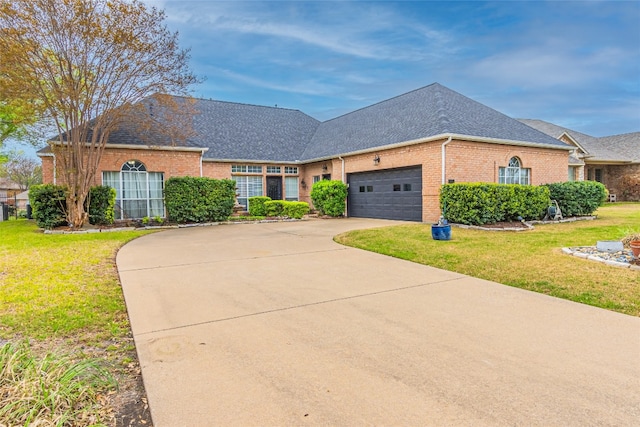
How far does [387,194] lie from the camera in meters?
16.0

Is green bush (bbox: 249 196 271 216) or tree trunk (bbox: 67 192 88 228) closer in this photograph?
tree trunk (bbox: 67 192 88 228)

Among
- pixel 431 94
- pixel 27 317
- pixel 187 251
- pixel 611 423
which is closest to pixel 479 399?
pixel 611 423

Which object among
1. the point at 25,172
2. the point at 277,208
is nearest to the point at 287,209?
the point at 277,208

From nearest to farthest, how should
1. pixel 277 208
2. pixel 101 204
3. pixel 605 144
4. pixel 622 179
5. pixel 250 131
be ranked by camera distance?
pixel 101 204, pixel 277 208, pixel 250 131, pixel 622 179, pixel 605 144

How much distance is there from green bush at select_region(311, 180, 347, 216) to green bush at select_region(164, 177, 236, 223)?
4.40 m

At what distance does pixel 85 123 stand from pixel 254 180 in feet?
28.3

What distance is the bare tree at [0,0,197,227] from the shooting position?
1116 cm

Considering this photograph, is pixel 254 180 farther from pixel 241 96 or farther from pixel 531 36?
pixel 531 36

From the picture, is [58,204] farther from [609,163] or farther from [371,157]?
[609,163]

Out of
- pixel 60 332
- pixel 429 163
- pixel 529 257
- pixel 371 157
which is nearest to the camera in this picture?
pixel 60 332

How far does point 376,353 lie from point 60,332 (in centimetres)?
316

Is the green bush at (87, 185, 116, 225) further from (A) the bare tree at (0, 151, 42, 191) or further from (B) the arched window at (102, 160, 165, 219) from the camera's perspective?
(A) the bare tree at (0, 151, 42, 191)

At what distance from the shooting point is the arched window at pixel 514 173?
591 inches

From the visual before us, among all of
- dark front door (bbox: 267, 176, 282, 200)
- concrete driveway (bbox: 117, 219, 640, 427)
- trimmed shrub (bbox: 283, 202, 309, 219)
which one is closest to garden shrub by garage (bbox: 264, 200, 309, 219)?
trimmed shrub (bbox: 283, 202, 309, 219)
